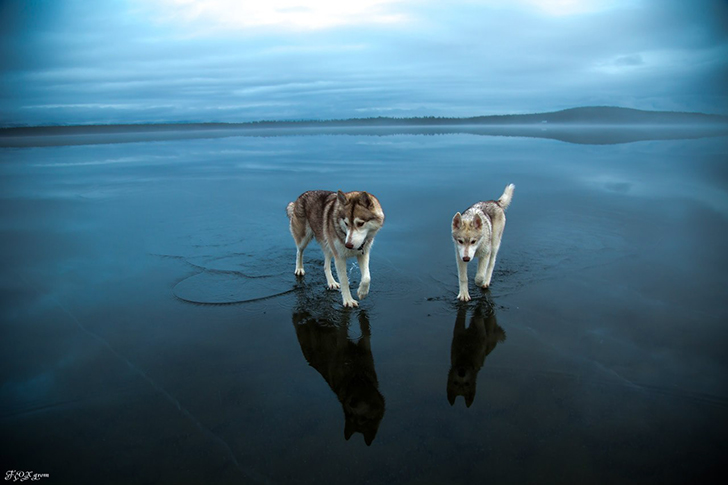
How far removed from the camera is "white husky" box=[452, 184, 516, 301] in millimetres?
6773

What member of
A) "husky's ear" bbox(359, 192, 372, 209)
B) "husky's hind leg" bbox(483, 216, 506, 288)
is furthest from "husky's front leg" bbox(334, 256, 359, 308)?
"husky's hind leg" bbox(483, 216, 506, 288)

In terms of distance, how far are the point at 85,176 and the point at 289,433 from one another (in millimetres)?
28067

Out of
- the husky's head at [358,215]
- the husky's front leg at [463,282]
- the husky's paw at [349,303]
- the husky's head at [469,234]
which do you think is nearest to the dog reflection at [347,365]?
the husky's paw at [349,303]

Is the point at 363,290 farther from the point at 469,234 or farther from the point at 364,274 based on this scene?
the point at 469,234

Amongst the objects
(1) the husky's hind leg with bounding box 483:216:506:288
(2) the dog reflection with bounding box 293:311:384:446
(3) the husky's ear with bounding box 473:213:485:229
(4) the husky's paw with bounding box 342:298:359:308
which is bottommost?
(2) the dog reflection with bounding box 293:311:384:446

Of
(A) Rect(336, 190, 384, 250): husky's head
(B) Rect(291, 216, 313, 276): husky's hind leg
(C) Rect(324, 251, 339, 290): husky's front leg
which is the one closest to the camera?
(A) Rect(336, 190, 384, 250): husky's head

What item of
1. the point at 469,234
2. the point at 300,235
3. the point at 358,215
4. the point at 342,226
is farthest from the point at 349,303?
the point at 469,234

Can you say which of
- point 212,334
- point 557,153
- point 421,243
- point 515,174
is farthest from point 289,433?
point 557,153

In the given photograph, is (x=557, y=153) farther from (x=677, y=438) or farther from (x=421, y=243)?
(x=677, y=438)

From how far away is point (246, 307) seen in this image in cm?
726

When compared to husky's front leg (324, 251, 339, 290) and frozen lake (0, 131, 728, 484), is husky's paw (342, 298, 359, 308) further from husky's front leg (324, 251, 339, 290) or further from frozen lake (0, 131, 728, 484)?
husky's front leg (324, 251, 339, 290)

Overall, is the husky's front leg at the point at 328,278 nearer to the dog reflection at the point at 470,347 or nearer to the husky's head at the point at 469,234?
the dog reflection at the point at 470,347

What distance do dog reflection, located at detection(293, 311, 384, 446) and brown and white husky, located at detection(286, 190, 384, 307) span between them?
0.72m

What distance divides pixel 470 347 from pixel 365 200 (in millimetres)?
2557
